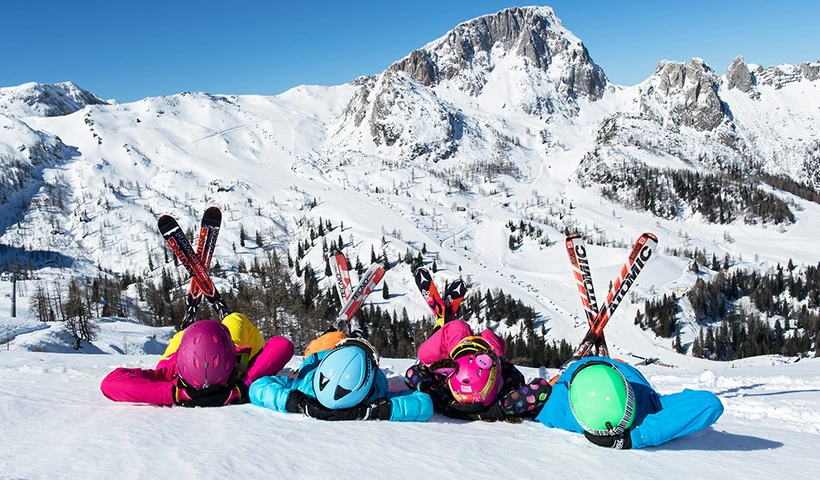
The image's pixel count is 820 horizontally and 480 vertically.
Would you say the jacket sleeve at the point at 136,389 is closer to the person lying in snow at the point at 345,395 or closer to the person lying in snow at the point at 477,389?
the person lying in snow at the point at 345,395

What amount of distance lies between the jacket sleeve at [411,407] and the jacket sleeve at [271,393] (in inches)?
57.2

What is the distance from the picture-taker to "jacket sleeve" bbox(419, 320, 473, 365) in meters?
9.73

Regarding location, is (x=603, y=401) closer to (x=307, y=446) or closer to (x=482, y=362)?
(x=482, y=362)

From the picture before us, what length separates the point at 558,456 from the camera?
5.36 metres

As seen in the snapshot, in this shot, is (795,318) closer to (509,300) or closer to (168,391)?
(509,300)

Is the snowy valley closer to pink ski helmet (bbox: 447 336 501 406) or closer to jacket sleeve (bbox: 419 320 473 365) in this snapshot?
pink ski helmet (bbox: 447 336 501 406)

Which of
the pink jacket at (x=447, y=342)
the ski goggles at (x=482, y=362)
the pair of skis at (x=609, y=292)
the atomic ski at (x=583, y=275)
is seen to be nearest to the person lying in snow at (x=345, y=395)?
the ski goggles at (x=482, y=362)

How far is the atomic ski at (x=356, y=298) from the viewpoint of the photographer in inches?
575

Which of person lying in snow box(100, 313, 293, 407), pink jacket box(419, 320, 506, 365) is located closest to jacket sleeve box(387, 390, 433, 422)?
person lying in snow box(100, 313, 293, 407)

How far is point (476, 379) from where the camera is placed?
727 cm

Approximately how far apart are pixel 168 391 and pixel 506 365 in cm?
532

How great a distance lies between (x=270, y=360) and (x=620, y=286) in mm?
9498

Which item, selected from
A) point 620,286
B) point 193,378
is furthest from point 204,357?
point 620,286

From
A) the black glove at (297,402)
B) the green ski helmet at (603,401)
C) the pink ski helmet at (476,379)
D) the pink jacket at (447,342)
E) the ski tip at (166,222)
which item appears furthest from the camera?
the ski tip at (166,222)
